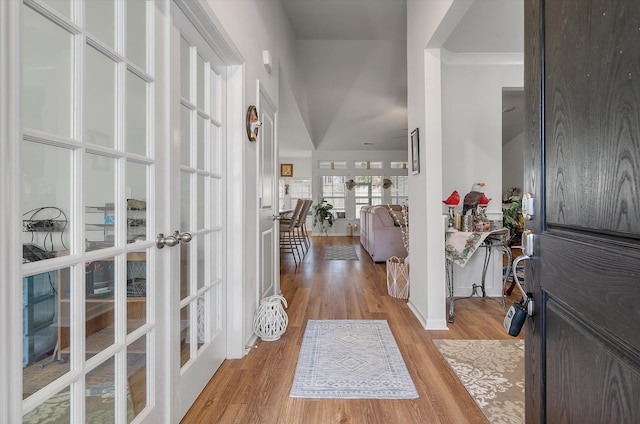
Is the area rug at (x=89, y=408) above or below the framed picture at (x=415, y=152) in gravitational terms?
below

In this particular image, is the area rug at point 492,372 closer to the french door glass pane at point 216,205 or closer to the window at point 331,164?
the french door glass pane at point 216,205

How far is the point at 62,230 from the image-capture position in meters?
0.87

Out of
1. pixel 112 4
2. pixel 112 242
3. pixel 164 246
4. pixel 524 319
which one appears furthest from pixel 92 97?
pixel 524 319

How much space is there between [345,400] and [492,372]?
2.89 ft

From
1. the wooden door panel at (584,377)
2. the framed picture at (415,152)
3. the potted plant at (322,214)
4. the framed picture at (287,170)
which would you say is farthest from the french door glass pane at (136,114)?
the framed picture at (287,170)

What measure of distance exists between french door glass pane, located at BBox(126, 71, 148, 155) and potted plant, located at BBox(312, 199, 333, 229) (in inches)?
317

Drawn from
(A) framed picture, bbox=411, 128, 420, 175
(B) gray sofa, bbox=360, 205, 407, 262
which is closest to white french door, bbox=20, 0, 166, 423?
(A) framed picture, bbox=411, 128, 420, 175

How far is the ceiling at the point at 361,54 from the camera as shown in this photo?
304 cm

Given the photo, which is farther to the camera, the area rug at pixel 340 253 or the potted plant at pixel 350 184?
the potted plant at pixel 350 184

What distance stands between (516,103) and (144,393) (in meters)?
6.52

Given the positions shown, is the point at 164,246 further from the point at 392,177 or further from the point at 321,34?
the point at 392,177

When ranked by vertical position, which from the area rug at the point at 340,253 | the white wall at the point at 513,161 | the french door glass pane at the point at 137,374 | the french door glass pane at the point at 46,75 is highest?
the white wall at the point at 513,161

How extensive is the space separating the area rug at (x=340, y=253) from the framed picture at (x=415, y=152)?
301 centimetres

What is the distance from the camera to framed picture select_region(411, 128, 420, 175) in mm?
2732
